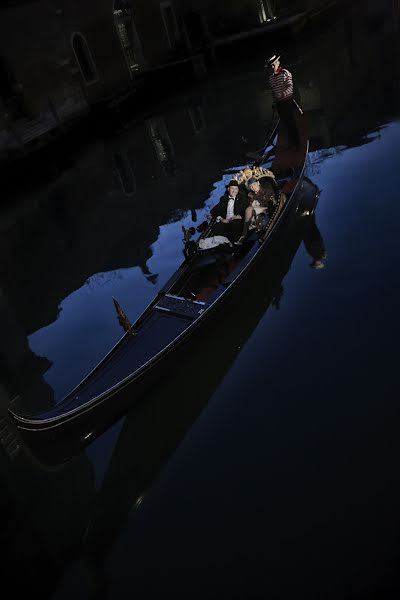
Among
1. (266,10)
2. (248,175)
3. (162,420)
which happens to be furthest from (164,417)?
(266,10)

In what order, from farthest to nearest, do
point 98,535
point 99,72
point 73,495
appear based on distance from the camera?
1. point 99,72
2. point 73,495
3. point 98,535

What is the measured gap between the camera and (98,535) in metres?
4.25

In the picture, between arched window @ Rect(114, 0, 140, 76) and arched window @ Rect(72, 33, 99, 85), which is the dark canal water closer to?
arched window @ Rect(72, 33, 99, 85)

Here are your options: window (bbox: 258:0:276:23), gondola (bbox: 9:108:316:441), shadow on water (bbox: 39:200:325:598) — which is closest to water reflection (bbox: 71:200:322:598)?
shadow on water (bbox: 39:200:325:598)

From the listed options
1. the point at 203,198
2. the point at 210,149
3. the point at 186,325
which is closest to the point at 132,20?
the point at 210,149

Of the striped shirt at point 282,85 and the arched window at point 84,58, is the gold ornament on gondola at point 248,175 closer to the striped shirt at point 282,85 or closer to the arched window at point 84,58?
the striped shirt at point 282,85

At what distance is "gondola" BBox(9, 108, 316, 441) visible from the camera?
4406 mm

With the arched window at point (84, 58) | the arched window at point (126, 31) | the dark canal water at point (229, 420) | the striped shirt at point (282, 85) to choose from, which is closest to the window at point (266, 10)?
the arched window at point (126, 31)

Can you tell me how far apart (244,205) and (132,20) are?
55.0 ft

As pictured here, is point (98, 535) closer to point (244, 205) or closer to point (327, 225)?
point (244, 205)

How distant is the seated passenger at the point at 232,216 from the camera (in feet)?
22.4

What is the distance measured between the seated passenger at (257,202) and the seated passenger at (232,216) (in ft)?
0.33

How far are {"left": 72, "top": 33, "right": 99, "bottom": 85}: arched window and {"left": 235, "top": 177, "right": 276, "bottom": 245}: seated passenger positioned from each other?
42.6ft

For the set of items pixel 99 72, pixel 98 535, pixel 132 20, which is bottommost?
pixel 98 535
